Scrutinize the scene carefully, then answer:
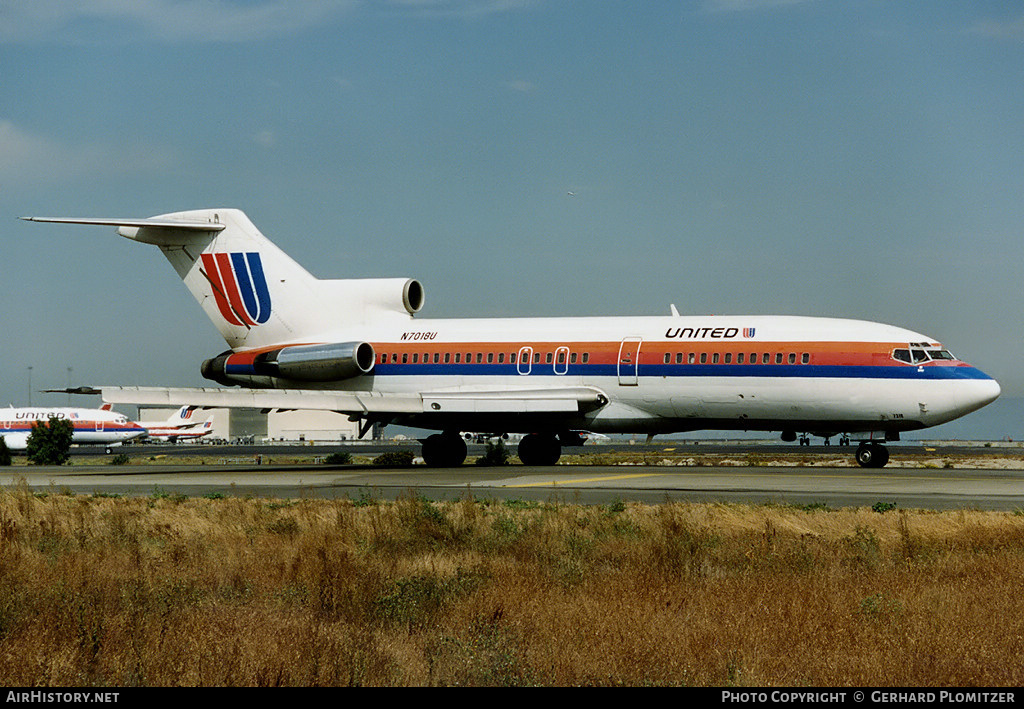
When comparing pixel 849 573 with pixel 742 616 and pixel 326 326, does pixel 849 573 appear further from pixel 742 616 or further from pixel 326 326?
pixel 326 326

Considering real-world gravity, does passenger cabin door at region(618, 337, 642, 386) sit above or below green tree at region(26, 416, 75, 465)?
above

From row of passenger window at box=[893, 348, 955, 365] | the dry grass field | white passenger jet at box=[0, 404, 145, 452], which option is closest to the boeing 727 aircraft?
row of passenger window at box=[893, 348, 955, 365]

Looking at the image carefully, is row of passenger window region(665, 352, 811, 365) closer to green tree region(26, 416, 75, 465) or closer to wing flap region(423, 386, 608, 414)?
wing flap region(423, 386, 608, 414)

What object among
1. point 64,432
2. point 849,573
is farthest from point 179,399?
point 64,432

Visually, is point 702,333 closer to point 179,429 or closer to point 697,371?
point 697,371

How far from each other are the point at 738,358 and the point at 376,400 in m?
10.1

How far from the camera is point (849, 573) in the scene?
38.5 feet

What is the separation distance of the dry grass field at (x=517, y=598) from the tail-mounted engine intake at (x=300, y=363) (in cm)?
1806

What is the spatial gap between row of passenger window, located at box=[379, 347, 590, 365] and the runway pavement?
3361mm

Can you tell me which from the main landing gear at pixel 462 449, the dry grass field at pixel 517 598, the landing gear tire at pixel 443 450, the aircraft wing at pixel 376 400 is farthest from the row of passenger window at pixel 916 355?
the landing gear tire at pixel 443 450

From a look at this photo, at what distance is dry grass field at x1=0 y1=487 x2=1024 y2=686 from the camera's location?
7.77m

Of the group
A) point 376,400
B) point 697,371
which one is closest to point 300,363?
point 376,400
